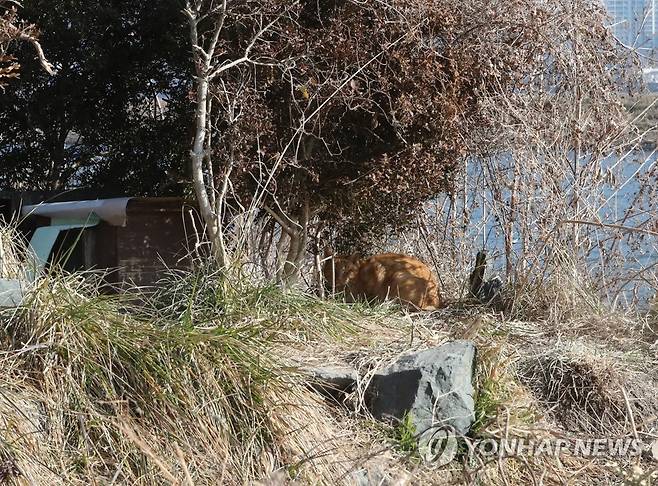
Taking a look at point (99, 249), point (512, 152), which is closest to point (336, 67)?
point (512, 152)

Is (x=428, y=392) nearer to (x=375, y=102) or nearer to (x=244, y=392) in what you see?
(x=244, y=392)

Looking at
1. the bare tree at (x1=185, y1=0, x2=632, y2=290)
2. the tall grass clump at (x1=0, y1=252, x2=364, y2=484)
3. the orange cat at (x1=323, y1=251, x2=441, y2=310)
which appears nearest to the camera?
the tall grass clump at (x1=0, y1=252, x2=364, y2=484)

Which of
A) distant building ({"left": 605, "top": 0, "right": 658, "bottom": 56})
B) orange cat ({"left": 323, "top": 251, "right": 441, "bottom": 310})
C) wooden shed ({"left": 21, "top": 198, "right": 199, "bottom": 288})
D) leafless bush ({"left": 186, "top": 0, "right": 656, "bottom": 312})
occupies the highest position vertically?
distant building ({"left": 605, "top": 0, "right": 658, "bottom": 56})

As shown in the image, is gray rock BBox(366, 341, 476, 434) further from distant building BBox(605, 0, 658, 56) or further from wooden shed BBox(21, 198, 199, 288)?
distant building BBox(605, 0, 658, 56)

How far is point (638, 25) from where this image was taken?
7.15 meters

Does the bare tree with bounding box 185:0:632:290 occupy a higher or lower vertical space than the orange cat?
higher

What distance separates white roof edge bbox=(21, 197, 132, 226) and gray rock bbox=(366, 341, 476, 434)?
7.32 ft

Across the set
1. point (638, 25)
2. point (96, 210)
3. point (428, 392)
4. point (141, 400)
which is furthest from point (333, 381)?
point (638, 25)

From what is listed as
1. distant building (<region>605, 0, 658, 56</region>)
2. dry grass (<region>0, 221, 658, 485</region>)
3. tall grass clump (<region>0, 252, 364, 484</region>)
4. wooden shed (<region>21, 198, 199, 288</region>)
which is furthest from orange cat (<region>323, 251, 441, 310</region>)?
distant building (<region>605, 0, 658, 56</region>)

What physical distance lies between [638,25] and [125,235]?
4.19 meters

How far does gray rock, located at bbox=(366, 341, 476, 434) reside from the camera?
4594 mm

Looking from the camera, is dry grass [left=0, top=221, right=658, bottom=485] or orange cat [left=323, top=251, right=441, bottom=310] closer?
dry grass [left=0, top=221, right=658, bottom=485]

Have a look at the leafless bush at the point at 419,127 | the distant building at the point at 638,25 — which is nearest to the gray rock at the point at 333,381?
the leafless bush at the point at 419,127

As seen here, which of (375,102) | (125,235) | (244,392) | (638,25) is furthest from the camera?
(638,25)
